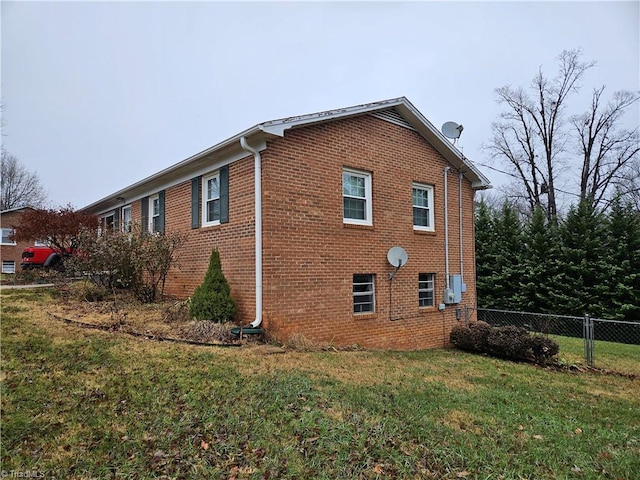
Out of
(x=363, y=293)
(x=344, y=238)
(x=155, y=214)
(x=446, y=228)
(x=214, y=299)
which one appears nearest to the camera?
(x=214, y=299)

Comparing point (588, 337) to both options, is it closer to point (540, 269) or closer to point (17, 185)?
point (540, 269)

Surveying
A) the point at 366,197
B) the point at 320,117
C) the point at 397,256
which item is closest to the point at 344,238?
the point at 366,197

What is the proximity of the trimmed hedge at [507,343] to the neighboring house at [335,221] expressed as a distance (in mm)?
900

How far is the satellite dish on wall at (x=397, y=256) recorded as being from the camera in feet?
32.7

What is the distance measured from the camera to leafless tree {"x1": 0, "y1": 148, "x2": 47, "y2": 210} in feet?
128

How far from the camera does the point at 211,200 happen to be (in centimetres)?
992

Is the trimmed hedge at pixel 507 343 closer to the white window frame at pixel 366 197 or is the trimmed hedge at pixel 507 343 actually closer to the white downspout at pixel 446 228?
the white downspout at pixel 446 228

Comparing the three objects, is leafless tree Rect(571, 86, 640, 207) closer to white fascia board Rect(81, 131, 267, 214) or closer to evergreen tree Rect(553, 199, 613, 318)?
evergreen tree Rect(553, 199, 613, 318)

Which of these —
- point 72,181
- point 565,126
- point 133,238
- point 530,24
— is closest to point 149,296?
point 133,238

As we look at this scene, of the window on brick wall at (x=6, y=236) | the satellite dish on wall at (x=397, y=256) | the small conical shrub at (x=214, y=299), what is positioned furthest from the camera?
the window on brick wall at (x=6, y=236)

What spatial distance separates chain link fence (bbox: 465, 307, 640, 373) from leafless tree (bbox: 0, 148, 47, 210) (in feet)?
136

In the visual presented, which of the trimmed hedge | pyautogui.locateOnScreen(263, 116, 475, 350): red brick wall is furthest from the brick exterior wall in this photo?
the trimmed hedge

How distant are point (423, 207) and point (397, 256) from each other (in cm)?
225

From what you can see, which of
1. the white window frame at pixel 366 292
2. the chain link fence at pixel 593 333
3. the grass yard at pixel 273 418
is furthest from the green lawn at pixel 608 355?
the white window frame at pixel 366 292
